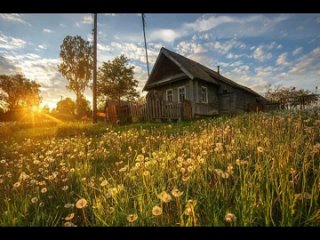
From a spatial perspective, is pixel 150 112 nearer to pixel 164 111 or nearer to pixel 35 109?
pixel 164 111

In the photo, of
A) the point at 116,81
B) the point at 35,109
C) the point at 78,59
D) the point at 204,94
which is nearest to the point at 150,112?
the point at 204,94

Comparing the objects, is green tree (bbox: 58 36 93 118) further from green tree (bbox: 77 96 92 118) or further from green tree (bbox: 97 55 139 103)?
green tree (bbox: 97 55 139 103)

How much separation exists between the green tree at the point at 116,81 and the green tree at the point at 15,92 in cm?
2883

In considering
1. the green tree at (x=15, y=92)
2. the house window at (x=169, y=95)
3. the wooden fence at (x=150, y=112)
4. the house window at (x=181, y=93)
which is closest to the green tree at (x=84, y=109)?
the house window at (x=169, y=95)

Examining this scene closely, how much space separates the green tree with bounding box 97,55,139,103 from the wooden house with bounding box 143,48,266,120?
17.3m

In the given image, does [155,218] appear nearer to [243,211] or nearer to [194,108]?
[243,211]

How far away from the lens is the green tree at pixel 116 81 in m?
39.1

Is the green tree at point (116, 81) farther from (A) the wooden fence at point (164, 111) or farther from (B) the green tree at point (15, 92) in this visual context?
(B) the green tree at point (15, 92)

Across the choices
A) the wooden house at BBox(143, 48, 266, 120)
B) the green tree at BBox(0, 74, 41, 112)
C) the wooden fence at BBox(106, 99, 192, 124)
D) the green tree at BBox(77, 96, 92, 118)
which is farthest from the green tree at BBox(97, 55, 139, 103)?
the green tree at BBox(0, 74, 41, 112)

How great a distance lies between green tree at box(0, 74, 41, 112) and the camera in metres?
6.85

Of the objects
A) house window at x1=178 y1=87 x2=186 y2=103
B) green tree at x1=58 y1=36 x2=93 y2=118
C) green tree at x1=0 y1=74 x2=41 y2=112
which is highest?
green tree at x1=58 y1=36 x2=93 y2=118

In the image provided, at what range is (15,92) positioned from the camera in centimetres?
827

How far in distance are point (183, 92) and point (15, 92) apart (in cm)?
1336
